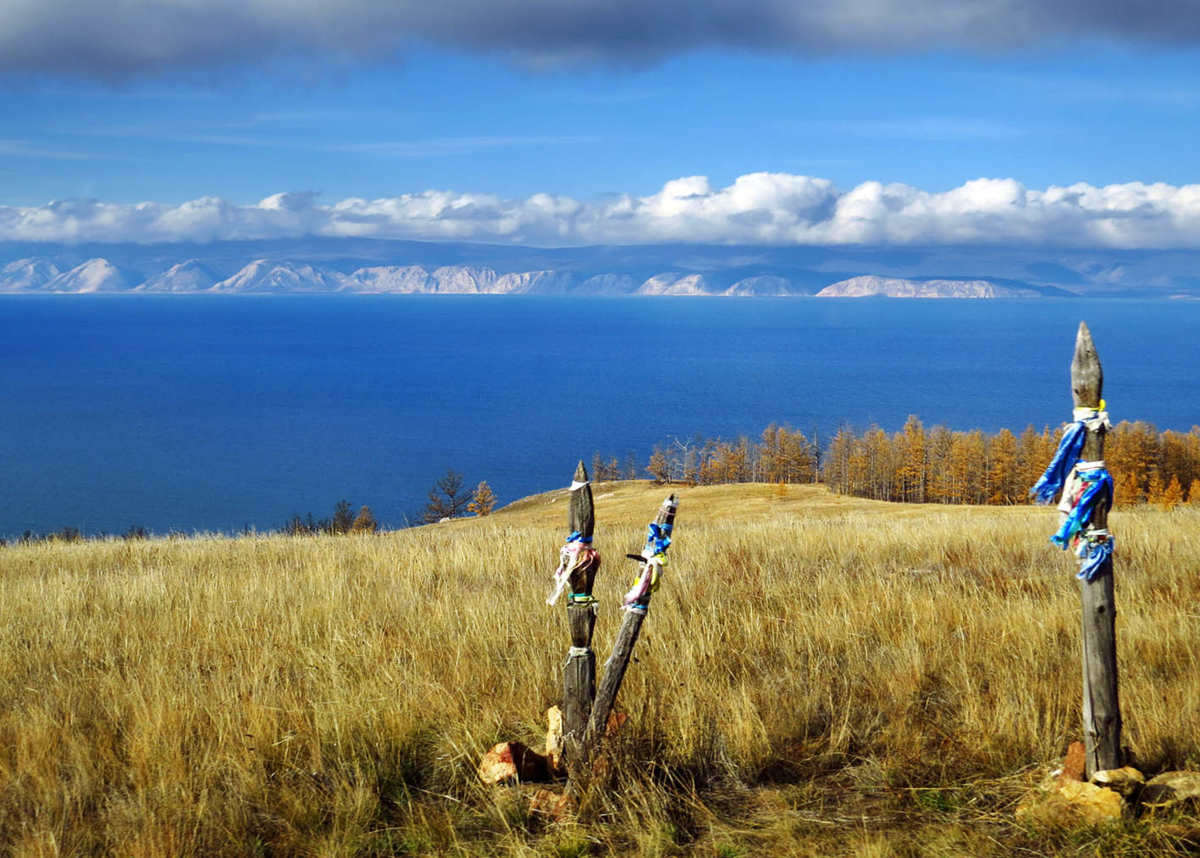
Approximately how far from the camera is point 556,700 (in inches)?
209

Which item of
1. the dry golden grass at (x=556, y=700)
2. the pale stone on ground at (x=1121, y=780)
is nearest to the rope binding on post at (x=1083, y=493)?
the pale stone on ground at (x=1121, y=780)

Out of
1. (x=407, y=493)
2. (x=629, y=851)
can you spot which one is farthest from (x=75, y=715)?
(x=407, y=493)

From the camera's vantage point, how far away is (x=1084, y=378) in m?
3.69

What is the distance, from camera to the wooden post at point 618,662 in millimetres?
4113

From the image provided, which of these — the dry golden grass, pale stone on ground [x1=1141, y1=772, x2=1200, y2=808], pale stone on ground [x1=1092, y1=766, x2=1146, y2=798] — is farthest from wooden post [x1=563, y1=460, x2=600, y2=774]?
pale stone on ground [x1=1141, y1=772, x2=1200, y2=808]

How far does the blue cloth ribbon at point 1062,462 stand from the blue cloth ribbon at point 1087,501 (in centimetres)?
9

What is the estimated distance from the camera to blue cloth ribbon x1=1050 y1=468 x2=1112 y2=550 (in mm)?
3697

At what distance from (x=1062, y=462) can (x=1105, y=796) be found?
4.75 ft

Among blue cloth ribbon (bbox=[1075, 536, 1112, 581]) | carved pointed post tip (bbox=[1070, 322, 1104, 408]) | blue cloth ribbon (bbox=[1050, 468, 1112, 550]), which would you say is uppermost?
carved pointed post tip (bbox=[1070, 322, 1104, 408])

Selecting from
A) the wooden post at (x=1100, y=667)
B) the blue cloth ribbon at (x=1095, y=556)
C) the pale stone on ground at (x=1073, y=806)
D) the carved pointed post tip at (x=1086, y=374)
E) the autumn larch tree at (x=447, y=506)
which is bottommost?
the autumn larch tree at (x=447, y=506)

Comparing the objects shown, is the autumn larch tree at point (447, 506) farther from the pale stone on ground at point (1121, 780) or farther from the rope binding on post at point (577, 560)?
the pale stone on ground at point (1121, 780)

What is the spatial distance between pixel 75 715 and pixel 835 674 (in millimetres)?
4645

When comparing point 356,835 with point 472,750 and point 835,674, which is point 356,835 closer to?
point 472,750

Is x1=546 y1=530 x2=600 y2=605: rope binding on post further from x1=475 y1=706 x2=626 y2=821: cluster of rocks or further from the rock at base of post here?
the rock at base of post
